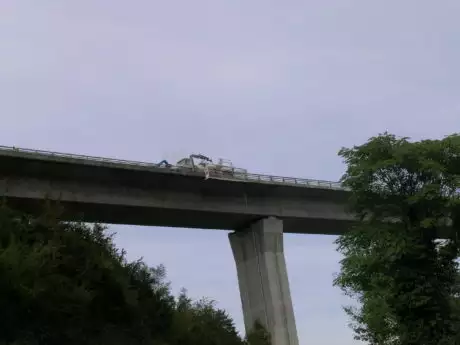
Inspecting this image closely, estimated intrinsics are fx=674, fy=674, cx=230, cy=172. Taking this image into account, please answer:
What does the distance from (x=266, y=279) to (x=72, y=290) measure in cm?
2323

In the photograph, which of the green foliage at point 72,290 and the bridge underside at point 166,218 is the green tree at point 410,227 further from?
the bridge underside at point 166,218

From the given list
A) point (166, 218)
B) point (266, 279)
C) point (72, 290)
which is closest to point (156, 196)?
point (166, 218)

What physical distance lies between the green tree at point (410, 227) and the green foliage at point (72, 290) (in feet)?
33.5

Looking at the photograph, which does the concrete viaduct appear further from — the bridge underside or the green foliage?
the green foliage

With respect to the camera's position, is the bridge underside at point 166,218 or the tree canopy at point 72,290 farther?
the bridge underside at point 166,218

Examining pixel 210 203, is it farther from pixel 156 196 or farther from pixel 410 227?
pixel 410 227

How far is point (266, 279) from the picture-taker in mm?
47062

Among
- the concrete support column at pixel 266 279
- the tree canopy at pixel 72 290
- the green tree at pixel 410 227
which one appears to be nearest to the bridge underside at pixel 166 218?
the concrete support column at pixel 266 279

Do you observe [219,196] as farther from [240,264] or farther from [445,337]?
[445,337]

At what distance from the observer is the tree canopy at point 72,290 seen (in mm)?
23792

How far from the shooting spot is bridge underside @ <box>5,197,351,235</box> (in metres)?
39.1

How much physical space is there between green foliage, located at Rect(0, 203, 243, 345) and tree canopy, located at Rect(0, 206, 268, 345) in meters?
0.03

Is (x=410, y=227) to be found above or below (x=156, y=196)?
below

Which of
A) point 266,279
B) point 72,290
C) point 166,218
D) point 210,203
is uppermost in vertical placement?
point 210,203
